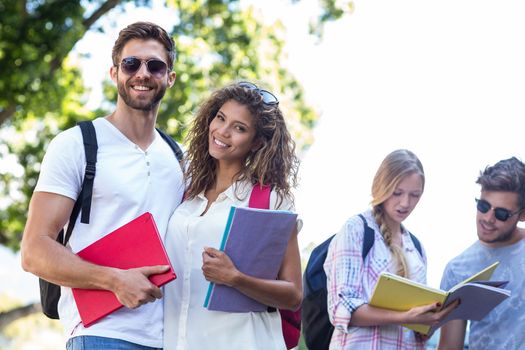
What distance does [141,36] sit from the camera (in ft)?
13.1

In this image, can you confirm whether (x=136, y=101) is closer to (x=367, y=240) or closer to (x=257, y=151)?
(x=257, y=151)

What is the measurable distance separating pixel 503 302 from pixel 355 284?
0.91 meters

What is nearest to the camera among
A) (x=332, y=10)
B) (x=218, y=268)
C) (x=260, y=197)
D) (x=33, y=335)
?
(x=218, y=268)

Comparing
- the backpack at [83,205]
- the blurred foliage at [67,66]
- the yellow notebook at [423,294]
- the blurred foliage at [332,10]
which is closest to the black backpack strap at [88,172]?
the backpack at [83,205]

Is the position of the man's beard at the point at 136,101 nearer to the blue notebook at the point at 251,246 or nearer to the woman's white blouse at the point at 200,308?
the woman's white blouse at the point at 200,308

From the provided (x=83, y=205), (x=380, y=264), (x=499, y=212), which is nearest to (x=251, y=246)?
(x=83, y=205)

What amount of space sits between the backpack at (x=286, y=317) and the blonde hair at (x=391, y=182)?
914mm

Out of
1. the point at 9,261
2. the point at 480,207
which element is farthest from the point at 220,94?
the point at 9,261

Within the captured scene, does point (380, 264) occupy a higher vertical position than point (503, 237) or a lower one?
lower

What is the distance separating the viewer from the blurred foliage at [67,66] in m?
12.8

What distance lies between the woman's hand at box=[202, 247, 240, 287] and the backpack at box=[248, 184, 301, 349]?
34 cm

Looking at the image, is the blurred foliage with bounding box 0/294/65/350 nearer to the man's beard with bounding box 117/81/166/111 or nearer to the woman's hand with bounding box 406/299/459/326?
the woman's hand with bounding box 406/299/459/326

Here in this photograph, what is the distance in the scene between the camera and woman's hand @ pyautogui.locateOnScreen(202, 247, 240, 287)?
11.3 ft

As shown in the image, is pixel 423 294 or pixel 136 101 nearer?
pixel 136 101
